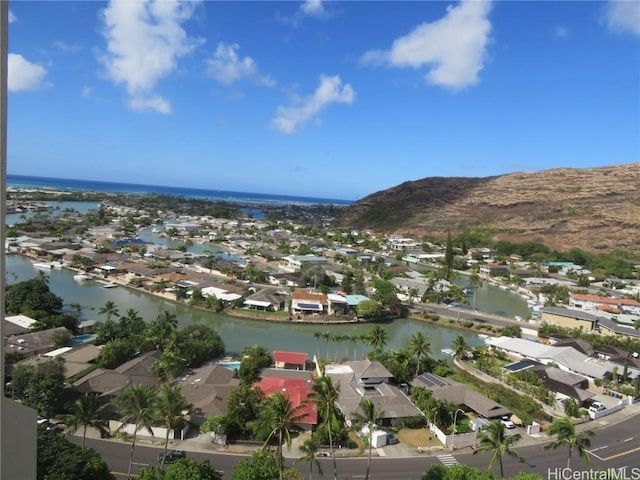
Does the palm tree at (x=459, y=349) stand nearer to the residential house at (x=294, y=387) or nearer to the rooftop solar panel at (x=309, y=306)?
the residential house at (x=294, y=387)

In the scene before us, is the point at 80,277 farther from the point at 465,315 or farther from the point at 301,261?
the point at 465,315

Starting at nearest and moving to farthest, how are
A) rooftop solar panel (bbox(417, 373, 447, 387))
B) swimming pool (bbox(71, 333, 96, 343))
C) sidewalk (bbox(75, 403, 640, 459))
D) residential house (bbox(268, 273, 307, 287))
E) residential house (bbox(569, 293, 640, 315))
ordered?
sidewalk (bbox(75, 403, 640, 459)) → rooftop solar panel (bbox(417, 373, 447, 387)) → swimming pool (bbox(71, 333, 96, 343)) → residential house (bbox(569, 293, 640, 315)) → residential house (bbox(268, 273, 307, 287))

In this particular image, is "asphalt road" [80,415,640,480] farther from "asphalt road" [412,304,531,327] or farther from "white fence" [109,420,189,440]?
"asphalt road" [412,304,531,327]

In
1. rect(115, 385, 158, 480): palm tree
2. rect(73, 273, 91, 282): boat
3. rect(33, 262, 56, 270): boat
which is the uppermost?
rect(115, 385, 158, 480): palm tree

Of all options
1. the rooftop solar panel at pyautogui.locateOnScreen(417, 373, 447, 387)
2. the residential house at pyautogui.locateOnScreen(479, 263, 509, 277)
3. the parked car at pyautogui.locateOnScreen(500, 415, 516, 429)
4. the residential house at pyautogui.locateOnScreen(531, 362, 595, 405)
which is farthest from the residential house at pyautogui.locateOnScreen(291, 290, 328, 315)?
the residential house at pyautogui.locateOnScreen(479, 263, 509, 277)

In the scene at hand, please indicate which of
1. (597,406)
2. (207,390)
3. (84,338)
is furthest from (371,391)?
(84,338)

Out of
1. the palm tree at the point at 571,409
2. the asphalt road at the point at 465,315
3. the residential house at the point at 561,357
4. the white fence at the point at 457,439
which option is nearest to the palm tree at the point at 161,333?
the white fence at the point at 457,439

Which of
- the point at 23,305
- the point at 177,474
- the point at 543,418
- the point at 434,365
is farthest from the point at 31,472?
the point at 23,305
